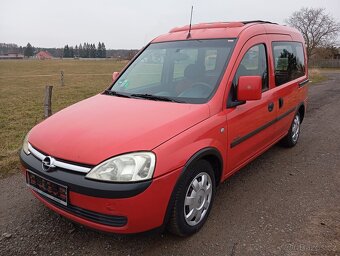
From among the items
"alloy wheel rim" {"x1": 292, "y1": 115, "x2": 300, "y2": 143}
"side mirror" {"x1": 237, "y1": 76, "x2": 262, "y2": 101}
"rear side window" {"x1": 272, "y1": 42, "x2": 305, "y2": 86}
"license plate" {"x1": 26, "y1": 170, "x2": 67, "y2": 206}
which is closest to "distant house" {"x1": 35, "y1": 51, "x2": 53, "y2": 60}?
"rear side window" {"x1": 272, "y1": 42, "x2": 305, "y2": 86}

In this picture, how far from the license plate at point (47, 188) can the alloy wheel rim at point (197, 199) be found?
1029 mm

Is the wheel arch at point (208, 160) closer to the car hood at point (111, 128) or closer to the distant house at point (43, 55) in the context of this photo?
the car hood at point (111, 128)

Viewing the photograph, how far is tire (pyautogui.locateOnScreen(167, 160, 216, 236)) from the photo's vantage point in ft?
8.90

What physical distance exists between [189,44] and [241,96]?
1.00 m

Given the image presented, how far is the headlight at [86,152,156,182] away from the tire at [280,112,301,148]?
350 cm

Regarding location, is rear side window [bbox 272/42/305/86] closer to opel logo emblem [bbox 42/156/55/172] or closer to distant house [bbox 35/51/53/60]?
opel logo emblem [bbox 42/156/55/172]

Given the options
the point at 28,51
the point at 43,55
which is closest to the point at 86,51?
the point at 43,55

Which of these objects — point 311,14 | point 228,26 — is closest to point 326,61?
point 311,14

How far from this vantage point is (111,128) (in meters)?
2.74

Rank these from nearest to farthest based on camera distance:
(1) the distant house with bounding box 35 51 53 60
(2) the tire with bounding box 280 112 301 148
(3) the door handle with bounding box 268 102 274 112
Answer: (3) the door handle with bounding box 268 102 274 112, (2) the tire with bounding box 280 112 301 148, (1) the distant house with bounding box 35 51 53 60

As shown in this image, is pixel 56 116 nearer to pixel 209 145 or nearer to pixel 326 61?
pixel 209 145

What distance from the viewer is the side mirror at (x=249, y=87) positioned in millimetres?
3152

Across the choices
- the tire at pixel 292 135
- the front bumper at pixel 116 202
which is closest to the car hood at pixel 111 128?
the front bumper at pixel 116 202

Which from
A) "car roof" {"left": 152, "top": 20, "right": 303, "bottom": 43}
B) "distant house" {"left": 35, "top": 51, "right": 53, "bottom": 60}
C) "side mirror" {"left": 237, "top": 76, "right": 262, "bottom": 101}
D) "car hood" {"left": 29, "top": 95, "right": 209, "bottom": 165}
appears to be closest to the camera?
"car hood" {"left": 29, "top": 95, "right": 209, "bottom": 165}
